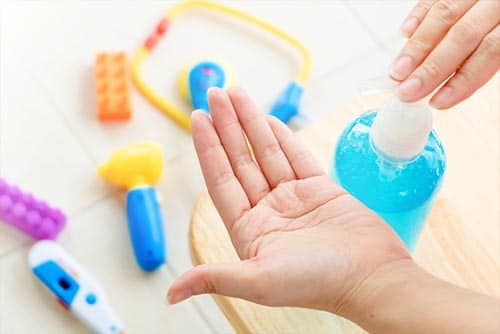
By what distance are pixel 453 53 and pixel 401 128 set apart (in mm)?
73

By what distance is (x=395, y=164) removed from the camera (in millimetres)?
573

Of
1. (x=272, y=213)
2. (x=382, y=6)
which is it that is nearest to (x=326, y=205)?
(x=272, y=213)

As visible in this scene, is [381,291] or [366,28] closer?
[381,291]

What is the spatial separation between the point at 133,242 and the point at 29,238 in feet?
0.47

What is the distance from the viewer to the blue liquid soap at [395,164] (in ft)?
1.75

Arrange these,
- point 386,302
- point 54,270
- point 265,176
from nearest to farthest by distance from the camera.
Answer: point 386,302 < point 265,176 < point 54,270

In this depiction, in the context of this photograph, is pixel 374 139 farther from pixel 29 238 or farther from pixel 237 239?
pixel 29 238

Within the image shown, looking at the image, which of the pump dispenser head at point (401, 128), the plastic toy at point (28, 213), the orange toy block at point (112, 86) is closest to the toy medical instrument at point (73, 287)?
the plastic toy at point (28, 213)

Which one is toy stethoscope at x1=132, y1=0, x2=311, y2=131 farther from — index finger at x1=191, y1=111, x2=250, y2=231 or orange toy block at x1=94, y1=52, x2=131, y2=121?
index finger at x1=191, y1=111, x2=250, y2=231

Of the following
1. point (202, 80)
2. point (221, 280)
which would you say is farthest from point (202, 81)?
point (221, 280)

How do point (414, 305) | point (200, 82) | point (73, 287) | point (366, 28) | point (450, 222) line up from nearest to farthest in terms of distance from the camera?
point (414, 305)
point (450, 222)
point (73, 287)
point (200, 82)
point (366, 28)

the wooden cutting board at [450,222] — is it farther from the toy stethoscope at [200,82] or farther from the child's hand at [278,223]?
the toy stethoscope at [200,82]

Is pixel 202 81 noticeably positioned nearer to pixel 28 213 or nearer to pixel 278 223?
pixel 28 213

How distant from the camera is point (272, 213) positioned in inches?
23.5
